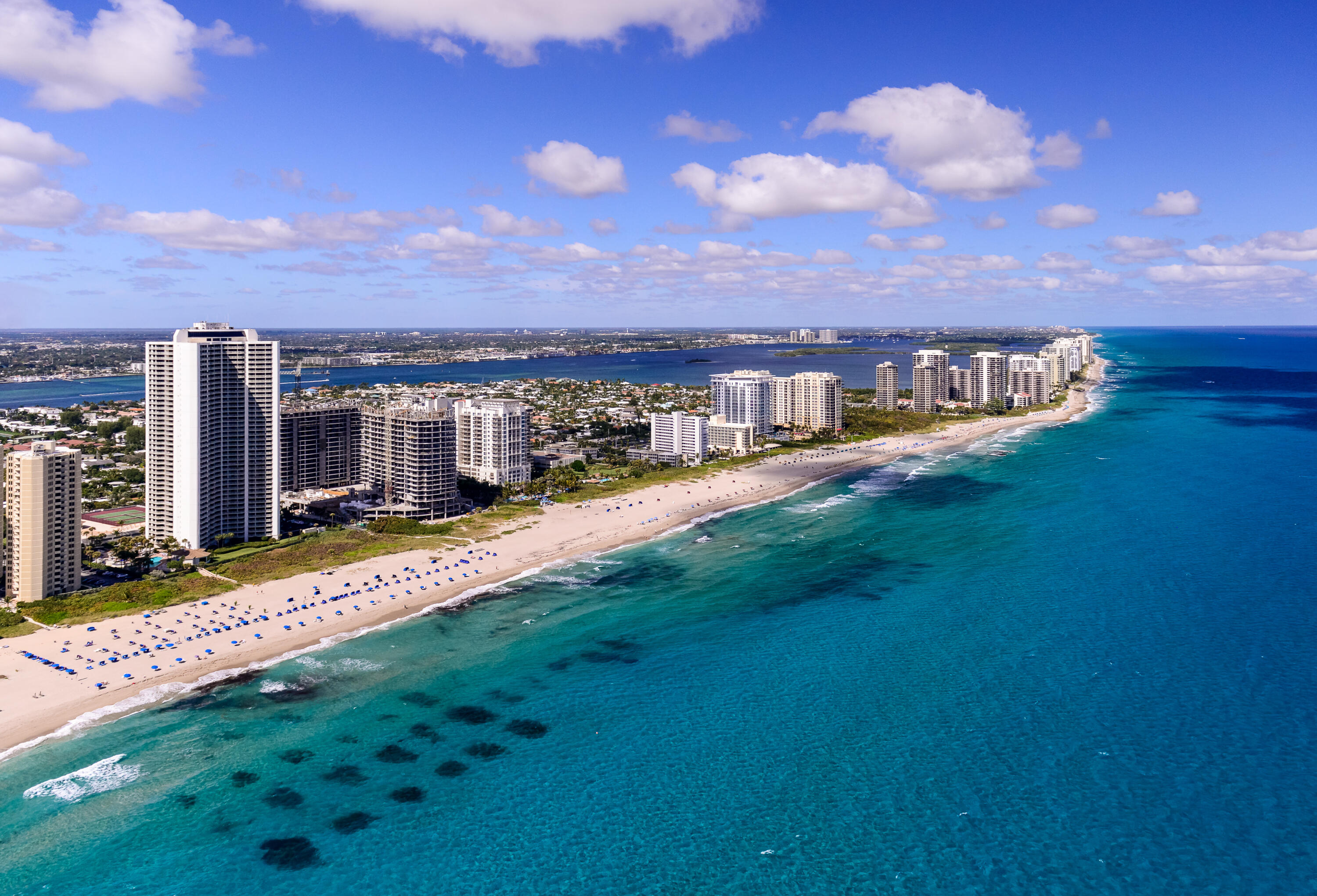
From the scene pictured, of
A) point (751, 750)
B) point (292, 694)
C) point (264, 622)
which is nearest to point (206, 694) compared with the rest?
point (292, 694)

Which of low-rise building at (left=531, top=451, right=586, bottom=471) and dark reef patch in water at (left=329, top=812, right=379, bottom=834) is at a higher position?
low-rise building at (left=531, top=451, right=586, bottom=471)

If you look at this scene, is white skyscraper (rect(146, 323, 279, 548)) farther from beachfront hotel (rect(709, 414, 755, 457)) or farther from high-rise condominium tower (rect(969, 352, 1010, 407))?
high-rise condominium tower (rect(969, 352, 1010, 407))

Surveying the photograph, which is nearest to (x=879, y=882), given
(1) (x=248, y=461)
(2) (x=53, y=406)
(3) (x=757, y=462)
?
(1) (x=248, y=461)

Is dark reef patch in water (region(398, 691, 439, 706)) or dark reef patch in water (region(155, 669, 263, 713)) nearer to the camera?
dark reef patch in water (region(155, 669, 263, 713))

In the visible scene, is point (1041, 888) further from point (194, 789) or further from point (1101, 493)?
point (1101, 493)

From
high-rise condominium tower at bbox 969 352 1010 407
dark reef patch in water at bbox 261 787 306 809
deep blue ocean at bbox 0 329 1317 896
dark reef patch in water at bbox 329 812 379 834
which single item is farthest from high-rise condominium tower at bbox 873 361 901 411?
dark reef patch in water at bbox 261 787 306 809

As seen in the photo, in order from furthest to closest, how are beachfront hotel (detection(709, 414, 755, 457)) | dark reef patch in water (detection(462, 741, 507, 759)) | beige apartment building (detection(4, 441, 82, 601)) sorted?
beachfront hotel (detection(709, 414, 755, 457))
beige apartment building (detection(4, 441, 82, 601))
dark reef patch in water (detection(462, 741, 507, 759))
